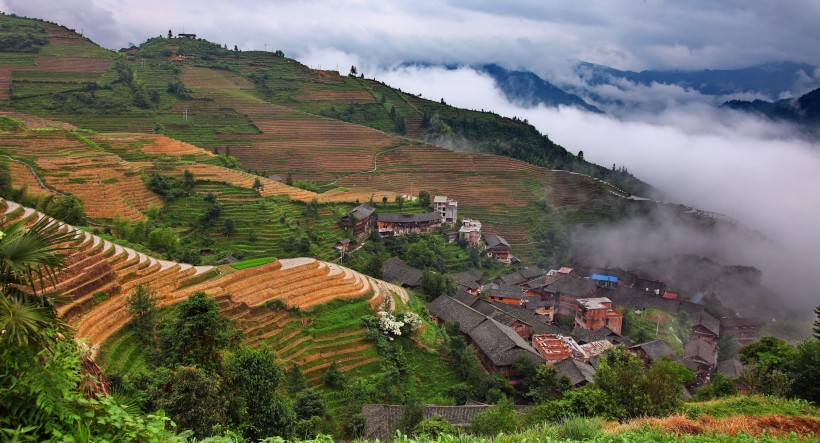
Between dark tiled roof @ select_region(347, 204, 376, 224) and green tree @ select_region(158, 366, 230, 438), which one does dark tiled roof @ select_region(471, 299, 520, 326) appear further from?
A: green tree @ select_region(158, 366, 230, 438)

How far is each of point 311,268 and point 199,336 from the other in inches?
420

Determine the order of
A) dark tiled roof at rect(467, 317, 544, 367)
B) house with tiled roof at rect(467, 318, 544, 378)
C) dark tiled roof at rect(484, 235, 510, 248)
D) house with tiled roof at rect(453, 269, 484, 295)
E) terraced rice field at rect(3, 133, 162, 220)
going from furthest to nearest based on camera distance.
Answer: dark tiled roof at rect(484, 235, 510, 248), house with tiled roof at rect(453, 269, 484, 295), terraced rice field at rect(3, 133, 162, 220), dark tiled roof at rect(467, 317, 544, 367), house with tiled roof at rect(467, 318, 544, 378)

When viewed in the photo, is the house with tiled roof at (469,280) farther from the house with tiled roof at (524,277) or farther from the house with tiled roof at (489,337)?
the house with tiled roof at (489,337)

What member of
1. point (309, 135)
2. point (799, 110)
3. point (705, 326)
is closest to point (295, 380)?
point (705, 326)

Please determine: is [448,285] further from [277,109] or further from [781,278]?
[277,109]

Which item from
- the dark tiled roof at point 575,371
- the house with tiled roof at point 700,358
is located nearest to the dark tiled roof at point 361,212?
the dark tiled roof at point 575,371

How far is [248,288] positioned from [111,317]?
4.89m

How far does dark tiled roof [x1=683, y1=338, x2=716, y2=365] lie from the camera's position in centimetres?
2788

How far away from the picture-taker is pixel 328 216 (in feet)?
116

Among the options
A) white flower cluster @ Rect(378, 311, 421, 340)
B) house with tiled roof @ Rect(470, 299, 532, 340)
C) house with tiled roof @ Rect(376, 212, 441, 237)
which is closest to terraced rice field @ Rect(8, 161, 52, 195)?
white flower cluster @ Rect(378, 311, 421, 340)

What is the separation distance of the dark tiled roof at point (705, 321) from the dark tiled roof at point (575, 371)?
15.3 metres

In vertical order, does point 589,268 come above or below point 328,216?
below

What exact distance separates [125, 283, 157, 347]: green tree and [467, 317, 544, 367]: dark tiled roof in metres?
13.3

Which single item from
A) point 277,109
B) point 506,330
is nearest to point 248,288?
point 506,330
